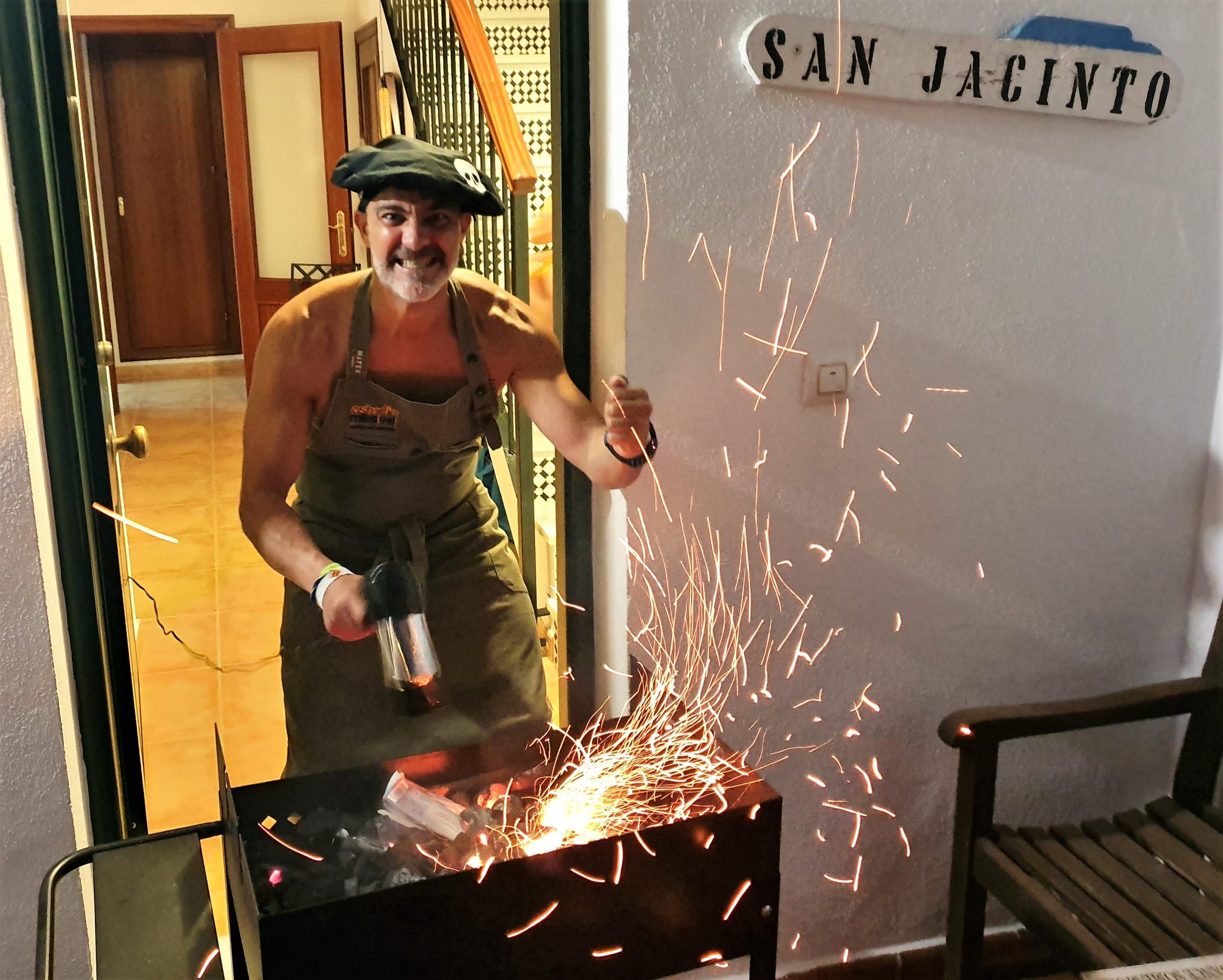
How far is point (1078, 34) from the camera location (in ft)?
5.48

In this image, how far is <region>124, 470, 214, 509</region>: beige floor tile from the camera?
134cm

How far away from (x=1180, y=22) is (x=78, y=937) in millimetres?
2164

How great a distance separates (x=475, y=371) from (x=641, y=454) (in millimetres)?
272

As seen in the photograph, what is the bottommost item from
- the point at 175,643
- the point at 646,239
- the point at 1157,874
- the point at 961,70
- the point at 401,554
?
the point at 1157,874

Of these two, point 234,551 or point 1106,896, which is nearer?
point 234,551

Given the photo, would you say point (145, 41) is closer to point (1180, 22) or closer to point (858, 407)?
point (858, 407)

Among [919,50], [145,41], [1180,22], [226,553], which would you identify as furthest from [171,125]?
[1180,22]

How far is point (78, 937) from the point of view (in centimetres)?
153

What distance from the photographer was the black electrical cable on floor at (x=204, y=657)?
138 cm

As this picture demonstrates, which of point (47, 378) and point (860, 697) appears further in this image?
point (860, 697)

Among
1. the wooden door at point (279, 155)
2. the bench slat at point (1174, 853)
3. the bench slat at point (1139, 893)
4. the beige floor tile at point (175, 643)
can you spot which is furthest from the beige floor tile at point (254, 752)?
the bench slat at point (1174, 853)

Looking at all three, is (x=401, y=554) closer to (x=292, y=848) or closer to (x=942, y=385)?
(x=292, y=848)

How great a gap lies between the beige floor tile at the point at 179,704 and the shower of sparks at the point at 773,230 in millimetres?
927

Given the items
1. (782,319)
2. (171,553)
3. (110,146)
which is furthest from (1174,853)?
(110,146)
